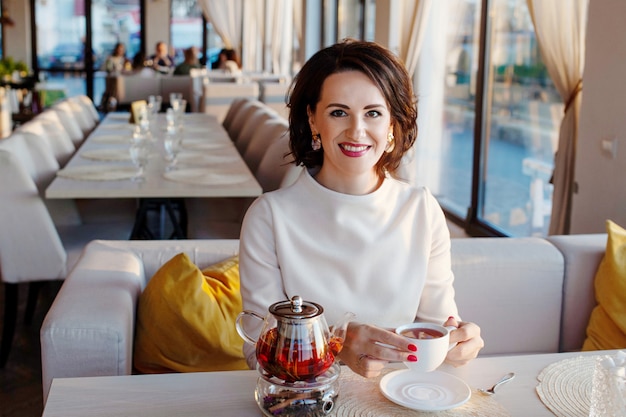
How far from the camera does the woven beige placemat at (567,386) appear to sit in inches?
57.4

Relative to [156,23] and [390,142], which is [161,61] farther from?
[390,142]

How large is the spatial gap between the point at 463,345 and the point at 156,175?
279 centimetres

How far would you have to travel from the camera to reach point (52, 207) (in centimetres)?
423

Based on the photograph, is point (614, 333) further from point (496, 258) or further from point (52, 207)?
point (52, 207)

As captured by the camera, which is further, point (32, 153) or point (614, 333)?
point (32, 153)

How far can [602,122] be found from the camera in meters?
3.42

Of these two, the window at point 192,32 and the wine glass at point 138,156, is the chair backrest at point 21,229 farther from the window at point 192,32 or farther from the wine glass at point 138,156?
the window at point 192,32

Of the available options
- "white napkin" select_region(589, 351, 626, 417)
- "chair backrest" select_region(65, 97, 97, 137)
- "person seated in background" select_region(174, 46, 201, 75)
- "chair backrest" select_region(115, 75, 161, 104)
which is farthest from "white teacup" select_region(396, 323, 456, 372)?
"person seated in background" select_region(174, 46, 201, 75)

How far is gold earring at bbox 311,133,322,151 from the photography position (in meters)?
1.90

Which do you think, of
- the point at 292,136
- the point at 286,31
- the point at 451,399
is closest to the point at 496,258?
the point at 292,136

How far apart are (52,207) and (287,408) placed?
10.5 feet

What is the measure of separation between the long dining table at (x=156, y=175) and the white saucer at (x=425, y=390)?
2291 millimetres

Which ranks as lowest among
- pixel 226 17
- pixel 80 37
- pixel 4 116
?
pixel 4 116

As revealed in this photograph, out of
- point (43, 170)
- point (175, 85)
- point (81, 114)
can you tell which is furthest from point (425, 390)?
point (175, 85)
